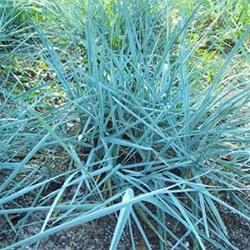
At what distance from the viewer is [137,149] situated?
4.35 feet

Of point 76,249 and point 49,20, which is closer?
point 76,249

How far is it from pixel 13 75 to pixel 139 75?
18.8 inches

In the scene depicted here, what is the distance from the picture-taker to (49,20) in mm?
1908

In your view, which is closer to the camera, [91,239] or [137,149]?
[91,239]

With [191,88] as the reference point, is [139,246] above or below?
below

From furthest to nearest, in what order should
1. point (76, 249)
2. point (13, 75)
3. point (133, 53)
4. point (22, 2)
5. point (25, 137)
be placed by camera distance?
point (22, 2) → point (13, 75) → point (133, 53) → point (25, 137) → point (76, 249)

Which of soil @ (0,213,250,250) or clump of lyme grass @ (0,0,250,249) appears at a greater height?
clump of lyme grass @ (0,0,250,249)

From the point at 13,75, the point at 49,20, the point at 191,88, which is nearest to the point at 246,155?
the point at 191,88

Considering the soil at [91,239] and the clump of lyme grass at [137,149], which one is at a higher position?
the clump of lyme grass at [137,149]

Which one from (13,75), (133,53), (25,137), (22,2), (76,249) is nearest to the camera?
(76,249)

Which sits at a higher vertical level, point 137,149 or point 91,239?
point 137,149

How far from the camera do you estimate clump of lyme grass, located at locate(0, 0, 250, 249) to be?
1.22 meters

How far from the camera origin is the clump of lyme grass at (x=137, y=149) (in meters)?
1.22

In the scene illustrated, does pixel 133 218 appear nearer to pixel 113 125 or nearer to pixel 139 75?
pixel 113 125
